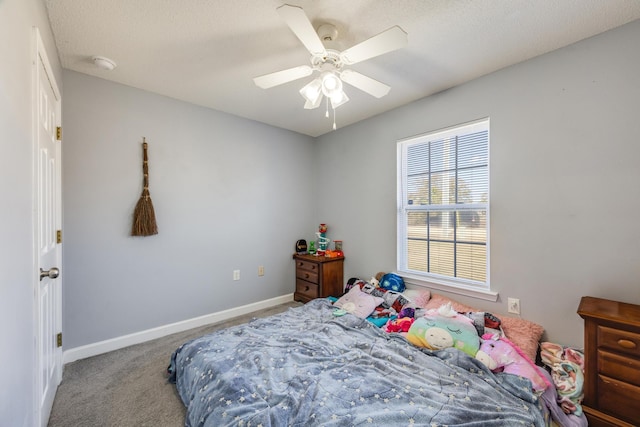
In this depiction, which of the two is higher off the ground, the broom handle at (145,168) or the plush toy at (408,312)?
→ the broom handle at (145,168)

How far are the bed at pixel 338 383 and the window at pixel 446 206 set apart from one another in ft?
3.31

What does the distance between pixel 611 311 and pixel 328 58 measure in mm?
2222

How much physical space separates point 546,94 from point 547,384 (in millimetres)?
1985

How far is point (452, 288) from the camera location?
2.47m

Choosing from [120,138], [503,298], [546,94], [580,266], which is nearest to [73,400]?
[120,138]

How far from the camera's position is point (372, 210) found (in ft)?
10.5

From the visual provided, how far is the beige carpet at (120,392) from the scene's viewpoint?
1.57 m

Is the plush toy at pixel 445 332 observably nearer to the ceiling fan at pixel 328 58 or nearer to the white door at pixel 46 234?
the ceiling fan at pixel 328 58

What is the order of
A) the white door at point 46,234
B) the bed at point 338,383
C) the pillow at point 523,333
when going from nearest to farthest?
the bed at point 338,383 < the white door at point 46,234 < the pillow at point 523,333

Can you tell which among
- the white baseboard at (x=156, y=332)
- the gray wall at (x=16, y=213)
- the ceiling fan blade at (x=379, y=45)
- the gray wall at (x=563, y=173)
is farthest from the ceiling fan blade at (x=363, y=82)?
the white baseboard at (x=156, y=332)

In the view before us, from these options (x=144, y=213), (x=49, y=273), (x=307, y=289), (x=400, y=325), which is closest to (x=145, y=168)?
(x=144, y=213)

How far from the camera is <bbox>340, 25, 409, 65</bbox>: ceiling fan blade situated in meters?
1.33

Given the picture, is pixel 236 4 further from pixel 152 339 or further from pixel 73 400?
pixel 152 339

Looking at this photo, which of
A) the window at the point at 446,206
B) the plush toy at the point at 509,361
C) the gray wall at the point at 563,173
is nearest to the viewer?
the plush toy at the point at 509,361
